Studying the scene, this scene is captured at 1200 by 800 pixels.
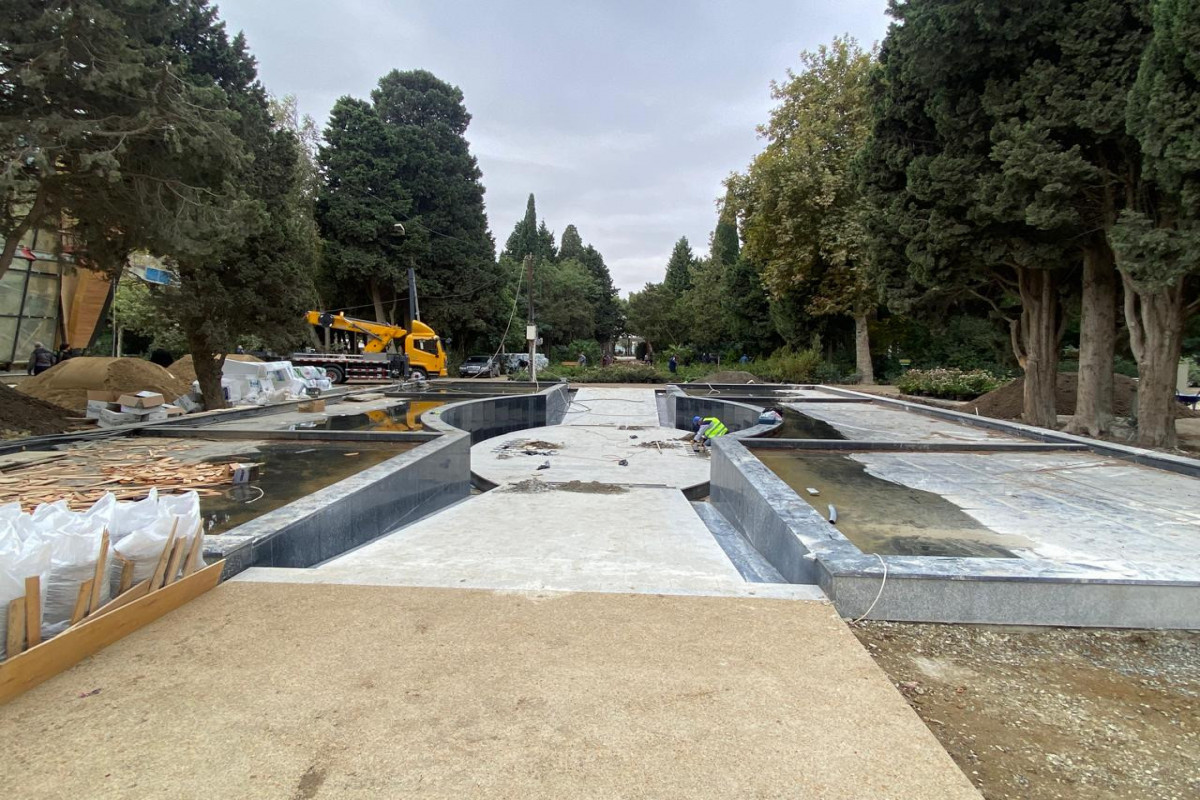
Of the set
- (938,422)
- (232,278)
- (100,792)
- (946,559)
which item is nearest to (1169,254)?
(938,422)

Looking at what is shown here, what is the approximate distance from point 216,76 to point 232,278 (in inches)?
192

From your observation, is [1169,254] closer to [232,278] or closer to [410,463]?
[410,463]

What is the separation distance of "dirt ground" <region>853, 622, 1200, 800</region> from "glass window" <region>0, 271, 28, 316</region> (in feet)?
108

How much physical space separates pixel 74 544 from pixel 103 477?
14.4 feet

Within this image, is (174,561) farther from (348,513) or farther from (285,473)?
(285,473)

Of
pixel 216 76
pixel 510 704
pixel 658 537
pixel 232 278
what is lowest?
pixel 658 537

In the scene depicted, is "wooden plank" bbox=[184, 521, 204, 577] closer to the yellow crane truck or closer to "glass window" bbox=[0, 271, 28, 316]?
the yellow crane truck

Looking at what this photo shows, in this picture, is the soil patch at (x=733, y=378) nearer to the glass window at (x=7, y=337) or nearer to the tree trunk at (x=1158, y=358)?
the tree trunk at (x=1158, y=358)

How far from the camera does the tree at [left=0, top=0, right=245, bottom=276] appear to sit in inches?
301

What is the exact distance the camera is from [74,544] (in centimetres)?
231

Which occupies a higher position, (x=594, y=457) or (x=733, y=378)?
(x=733, y=378)

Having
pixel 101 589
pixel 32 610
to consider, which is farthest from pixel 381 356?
pixel 32 610

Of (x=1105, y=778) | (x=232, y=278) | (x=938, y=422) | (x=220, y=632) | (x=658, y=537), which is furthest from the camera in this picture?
(x=232, y=278)

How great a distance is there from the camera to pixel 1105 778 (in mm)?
1820
